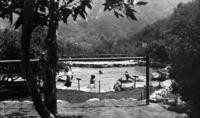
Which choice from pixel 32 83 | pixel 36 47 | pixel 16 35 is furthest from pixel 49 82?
pixel 16 35

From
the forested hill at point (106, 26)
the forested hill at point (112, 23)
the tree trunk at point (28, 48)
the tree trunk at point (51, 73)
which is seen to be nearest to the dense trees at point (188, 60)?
the tree trunk at point (51, 73)

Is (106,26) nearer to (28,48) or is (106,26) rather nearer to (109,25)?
(109,25)

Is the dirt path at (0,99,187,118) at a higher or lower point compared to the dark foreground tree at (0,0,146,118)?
lower

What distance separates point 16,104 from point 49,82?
219 cm

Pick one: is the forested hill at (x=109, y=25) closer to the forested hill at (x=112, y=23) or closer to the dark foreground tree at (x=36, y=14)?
the forested hill at (x=112, y=23)

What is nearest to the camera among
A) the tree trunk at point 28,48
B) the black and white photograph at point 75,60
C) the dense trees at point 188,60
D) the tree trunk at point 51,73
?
the tree trunk at point 28,48

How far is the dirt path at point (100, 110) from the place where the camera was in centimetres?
673

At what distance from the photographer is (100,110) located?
721 cm

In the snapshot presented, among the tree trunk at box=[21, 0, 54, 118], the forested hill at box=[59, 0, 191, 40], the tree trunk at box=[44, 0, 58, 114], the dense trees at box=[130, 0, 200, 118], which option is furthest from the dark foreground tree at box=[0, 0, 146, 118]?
the forested hill at box=[59, 0, 191, 40]

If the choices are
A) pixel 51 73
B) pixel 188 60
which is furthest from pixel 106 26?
pixel 51 73

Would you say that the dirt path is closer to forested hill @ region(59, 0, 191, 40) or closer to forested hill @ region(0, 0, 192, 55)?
forested hill @ region(0, 0, 192, 55)

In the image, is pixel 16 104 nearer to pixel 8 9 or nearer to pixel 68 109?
pixel 68 109

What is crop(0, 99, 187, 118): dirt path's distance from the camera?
265 inches

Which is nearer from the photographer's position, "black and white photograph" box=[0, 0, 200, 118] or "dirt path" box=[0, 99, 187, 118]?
"black and white photograph" box=[0, 0, 200, 118]
